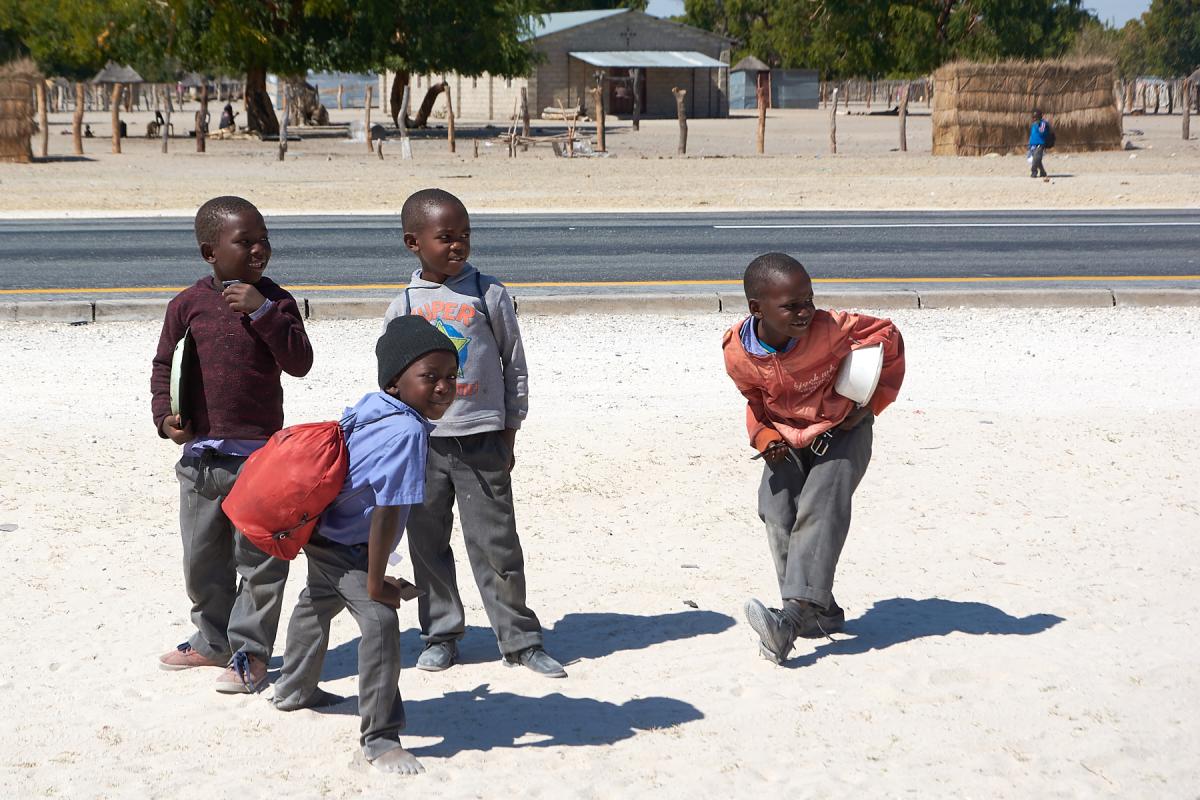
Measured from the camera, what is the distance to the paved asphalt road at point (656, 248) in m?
12.4

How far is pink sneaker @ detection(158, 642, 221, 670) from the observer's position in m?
4.21

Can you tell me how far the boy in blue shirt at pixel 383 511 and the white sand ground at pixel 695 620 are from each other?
0.20 m

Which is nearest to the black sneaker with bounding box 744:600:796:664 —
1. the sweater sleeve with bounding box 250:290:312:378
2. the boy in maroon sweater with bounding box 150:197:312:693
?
the boy in maroon sweater with bounding box 150:197:312:693

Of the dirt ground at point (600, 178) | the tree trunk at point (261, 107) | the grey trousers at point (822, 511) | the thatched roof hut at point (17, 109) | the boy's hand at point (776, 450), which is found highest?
the tree trunk at point (261, 107)

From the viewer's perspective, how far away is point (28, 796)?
11.2ft

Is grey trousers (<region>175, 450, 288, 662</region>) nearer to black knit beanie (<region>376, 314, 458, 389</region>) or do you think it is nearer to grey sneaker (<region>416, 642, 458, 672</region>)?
grey sneaker (<region>416, 642, 458, 672</region>)

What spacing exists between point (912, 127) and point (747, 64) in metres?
19.4

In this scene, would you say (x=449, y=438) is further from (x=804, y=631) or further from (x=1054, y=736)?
(x=1054, y=736)

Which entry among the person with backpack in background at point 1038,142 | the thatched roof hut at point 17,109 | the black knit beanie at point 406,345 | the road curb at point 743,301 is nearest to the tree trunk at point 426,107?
the thatched roof hut at point 17,109

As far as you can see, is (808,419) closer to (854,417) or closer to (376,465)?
(854,417)

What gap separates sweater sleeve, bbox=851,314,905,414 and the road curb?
5866mm

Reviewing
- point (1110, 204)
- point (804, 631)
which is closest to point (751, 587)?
point (804, 631)

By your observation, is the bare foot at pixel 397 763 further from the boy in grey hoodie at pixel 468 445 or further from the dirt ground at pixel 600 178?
the dirt ground at pixel 600 178

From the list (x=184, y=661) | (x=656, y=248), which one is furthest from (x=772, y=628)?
(x=656, y=248)
